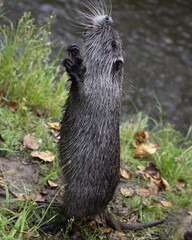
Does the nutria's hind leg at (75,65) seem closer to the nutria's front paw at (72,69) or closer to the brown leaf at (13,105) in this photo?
the nutria's front paw at (72,69)

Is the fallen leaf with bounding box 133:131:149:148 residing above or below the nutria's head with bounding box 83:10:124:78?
below

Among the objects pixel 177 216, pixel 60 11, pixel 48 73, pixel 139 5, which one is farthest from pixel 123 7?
pixel 177 216

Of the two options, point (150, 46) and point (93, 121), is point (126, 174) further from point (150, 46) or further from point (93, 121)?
point (150, 46)

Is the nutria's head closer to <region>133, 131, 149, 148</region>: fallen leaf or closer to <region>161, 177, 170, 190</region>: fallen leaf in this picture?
<region>161, 177, 170, 190</region>: fallen leaf

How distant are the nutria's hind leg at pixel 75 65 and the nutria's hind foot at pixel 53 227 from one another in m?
1.17

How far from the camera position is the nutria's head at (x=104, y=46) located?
2.57 meters

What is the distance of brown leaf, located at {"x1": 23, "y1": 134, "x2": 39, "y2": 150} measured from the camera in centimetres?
338

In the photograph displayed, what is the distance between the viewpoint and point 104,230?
2.86m

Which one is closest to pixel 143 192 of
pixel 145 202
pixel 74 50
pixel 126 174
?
pixel 145 202

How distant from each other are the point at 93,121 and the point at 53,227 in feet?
3.08

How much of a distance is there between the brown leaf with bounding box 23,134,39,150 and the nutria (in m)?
0.79

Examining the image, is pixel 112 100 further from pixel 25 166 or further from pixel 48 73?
pixel 48 73

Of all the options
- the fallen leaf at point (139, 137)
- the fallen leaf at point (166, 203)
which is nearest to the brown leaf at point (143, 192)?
the fallen leaf at point (166, 203)

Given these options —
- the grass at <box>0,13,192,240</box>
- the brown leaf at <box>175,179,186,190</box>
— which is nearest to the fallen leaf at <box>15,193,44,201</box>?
the grass at <box>0,13,192,240</box>
